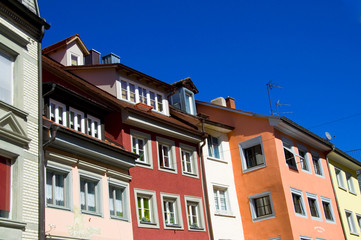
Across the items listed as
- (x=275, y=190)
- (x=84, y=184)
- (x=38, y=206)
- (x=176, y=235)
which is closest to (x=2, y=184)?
(x=38, y=206)

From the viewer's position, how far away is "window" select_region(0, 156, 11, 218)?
13.5m

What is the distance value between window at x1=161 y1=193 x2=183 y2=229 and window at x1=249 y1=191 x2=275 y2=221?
6.01 meters

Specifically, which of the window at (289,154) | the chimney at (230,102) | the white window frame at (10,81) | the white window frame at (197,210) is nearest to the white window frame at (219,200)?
the white window frame at (197,210)

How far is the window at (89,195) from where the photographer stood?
60.3ft

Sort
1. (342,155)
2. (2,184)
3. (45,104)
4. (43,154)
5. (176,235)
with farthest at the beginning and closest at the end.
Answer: (342,155) → (176,235) → (45,104) → (43,154) → (2,184)

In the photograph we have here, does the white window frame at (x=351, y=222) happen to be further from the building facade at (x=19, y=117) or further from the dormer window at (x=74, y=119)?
the building facade at (x=19, y=117)

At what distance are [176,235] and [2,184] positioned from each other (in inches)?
428

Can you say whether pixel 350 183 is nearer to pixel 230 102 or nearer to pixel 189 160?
pixel 230 102

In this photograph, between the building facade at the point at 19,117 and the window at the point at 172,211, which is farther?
the window at the point at 172,211

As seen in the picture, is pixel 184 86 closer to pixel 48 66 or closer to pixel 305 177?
pixel 305 177

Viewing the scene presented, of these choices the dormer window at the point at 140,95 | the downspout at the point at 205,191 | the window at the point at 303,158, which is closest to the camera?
the downspout at the point at 205,191

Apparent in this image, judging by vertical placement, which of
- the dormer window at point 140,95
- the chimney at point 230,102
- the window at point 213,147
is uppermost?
the chimney at point 230,102

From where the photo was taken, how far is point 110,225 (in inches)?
747

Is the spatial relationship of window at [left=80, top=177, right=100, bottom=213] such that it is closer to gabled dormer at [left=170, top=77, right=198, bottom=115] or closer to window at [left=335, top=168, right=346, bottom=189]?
gabled dormer at [left=170, top=77, right=198, bottom=115]
